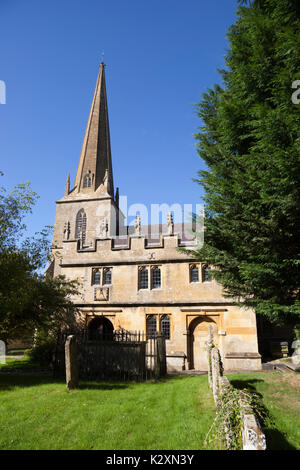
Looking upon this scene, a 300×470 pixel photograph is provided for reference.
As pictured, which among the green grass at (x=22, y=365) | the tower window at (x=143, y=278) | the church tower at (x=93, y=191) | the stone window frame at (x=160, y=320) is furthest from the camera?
the church tower at (x=93, y=191)

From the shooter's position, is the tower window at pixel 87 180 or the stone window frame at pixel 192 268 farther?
the tower window at pixel 87 180

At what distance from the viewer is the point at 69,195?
44.2 m

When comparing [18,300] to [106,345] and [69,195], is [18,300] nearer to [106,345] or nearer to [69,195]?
[106,345]

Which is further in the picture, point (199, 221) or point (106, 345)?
point (106, 345)

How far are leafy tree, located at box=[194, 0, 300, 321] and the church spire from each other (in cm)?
3373

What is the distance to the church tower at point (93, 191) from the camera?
40.9 m

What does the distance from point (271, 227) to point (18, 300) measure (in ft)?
30.2

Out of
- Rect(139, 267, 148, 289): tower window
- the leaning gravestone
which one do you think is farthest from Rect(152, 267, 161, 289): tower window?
the leaning gravestone

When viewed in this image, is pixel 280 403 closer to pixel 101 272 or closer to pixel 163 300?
pixel 163 300

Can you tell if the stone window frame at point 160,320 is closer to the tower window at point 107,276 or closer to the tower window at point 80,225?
the tower window at point 107,276

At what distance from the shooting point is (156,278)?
57.6 feet

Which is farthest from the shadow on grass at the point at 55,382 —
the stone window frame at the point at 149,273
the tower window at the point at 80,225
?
the tower window at the point at 80,225

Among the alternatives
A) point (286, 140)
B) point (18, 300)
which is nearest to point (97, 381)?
point (18, 300)
